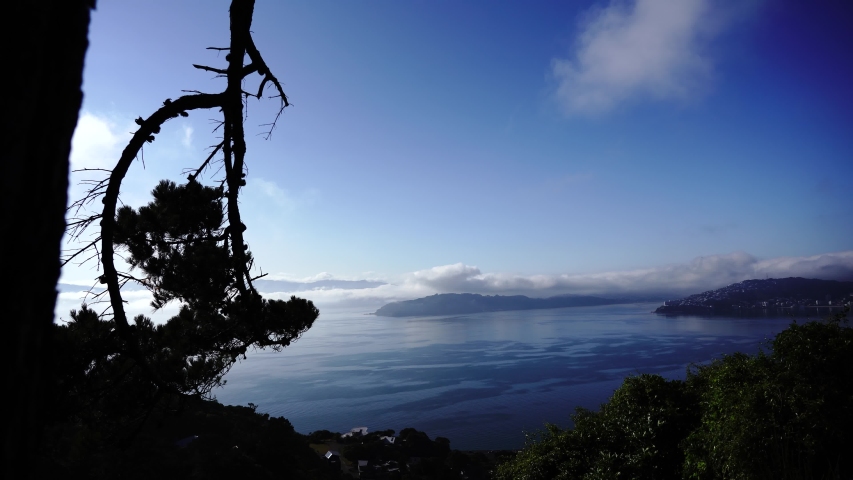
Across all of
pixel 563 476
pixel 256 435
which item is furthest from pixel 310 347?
pixel 563 476

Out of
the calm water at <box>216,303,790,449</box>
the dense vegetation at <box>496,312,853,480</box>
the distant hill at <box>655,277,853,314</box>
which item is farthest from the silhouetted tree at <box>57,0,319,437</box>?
the distant hill at <box>655,277,853,314</box>

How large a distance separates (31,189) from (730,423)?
7.05 meters

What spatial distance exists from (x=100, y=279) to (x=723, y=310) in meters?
134

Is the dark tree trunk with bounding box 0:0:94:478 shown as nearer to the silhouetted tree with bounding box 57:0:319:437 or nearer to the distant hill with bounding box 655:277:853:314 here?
the silhouetted tree with bounding box 57:0:319:437

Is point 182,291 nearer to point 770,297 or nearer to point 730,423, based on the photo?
point 730,423

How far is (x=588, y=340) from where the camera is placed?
260 ft

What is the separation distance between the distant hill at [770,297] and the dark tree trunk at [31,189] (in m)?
110

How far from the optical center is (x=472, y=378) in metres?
54.0

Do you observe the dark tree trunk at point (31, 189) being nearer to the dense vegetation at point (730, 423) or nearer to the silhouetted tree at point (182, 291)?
the silhouetted tree at point (182, 291)

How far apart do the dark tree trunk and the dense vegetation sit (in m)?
4.35

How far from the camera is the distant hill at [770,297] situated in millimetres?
93125

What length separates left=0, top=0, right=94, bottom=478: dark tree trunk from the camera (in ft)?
2.06

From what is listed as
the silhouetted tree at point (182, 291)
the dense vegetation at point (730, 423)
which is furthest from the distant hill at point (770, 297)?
the silhouetted tree at point (182, 291)

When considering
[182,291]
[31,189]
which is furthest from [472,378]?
[31,189]
